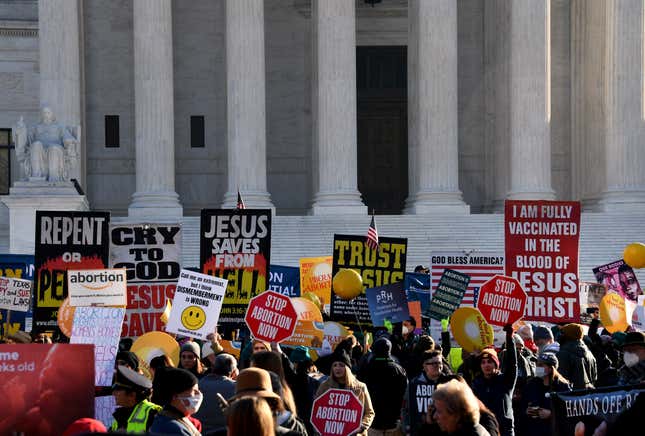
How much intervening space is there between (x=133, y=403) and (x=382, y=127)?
42.2 meters

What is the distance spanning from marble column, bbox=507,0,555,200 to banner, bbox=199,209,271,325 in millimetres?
25552

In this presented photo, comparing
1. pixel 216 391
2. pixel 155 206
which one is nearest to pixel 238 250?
pixel 216 391

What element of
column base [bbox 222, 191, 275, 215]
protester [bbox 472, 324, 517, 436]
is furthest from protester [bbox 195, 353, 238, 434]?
column base [bbox 222, 191, 275, 215]

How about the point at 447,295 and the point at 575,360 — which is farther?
the point at 447,295

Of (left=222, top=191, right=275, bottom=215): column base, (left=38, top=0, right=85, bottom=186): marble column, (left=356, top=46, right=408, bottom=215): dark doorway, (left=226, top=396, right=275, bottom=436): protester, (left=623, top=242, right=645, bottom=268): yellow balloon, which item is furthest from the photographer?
(left=356, top=46, right=408, bottom=215): dark doorway

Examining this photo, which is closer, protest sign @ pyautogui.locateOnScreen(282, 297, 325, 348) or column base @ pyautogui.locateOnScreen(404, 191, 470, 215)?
protest sign @ pyautogui.locateOnScreen(282, 297, 325, 348)

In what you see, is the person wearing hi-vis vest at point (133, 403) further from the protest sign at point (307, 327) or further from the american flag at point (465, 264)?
the american flag at point (465, 264)

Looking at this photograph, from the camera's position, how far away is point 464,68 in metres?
51.8

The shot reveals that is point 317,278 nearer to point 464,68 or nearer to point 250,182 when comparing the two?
point 250,182

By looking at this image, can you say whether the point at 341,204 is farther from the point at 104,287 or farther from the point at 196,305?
the point at 196,305

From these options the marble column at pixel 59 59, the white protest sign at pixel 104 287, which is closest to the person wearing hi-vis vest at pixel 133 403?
the white protest sign at pixel 104 287

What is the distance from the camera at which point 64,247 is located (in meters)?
20.5

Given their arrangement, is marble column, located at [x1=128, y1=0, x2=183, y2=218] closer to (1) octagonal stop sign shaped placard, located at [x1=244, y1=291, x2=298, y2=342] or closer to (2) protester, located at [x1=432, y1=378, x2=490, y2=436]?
(1) octagonal stop sign shaped placard, located at [x1=244, y1=291, x2=298, y2=342]

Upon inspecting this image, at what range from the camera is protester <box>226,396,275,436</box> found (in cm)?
767
